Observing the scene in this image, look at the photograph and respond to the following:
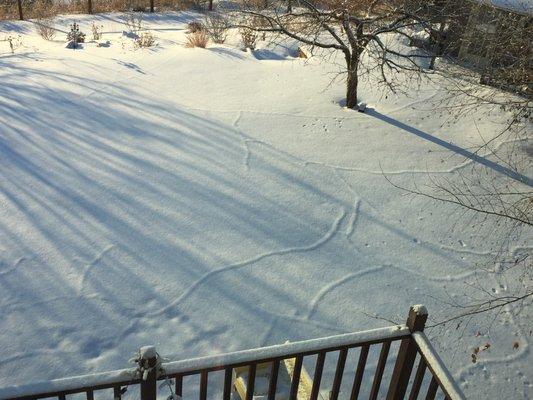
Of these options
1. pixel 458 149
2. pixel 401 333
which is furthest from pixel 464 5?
pixel 401 333

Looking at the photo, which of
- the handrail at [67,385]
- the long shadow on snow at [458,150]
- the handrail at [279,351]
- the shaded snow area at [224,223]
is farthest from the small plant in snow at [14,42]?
the handrail at [279,351]

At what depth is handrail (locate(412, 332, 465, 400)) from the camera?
83.5 inches

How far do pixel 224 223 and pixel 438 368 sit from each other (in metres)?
3.26

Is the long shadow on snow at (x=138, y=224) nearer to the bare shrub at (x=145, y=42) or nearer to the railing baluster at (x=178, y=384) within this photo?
the railing baluster at (x=178, y=384)

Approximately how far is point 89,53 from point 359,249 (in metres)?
8.01

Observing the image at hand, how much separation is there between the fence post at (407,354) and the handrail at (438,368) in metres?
0.04

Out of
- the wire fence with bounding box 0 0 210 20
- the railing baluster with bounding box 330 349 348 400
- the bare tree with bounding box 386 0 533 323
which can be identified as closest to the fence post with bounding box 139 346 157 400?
the railing baluster with bounding box 330 349 348 400

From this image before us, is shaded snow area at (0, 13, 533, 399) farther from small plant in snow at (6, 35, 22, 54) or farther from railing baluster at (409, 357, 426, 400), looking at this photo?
small plant in snow at (6, 35, 22, 54)

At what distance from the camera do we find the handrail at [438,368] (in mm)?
2121

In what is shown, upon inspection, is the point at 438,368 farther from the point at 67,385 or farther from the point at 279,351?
the point at 67,385

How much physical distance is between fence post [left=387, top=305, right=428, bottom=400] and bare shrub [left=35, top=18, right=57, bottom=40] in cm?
1321

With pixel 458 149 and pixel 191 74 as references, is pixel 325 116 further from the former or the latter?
pixel 191 74

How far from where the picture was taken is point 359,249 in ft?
16.3

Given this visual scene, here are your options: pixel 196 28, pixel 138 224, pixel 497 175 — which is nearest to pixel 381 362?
pixel 138 224
